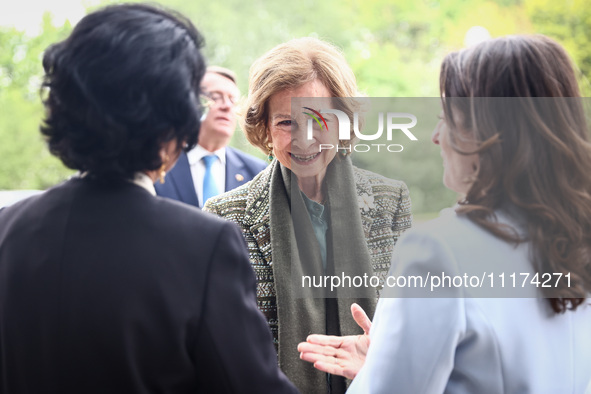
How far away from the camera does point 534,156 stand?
1312mm

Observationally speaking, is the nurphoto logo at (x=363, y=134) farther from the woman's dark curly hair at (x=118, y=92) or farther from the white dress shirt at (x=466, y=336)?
the woman's dark curly hair at (x=118, y=92)

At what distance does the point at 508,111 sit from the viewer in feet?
4.30

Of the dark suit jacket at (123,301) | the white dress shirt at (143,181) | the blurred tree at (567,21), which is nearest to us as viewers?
the dark suit jacket at (123,301)

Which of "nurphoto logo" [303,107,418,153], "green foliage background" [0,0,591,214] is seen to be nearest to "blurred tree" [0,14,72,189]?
"green foliage background" [0,0,591,214]

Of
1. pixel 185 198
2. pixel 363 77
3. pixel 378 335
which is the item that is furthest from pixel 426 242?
pixel 363 77

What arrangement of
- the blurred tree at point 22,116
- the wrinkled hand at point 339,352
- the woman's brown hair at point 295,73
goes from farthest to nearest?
the blurred tree at point 22,116
the woman's brown hair at point 295,73
the wrinkled hand at point 339,352

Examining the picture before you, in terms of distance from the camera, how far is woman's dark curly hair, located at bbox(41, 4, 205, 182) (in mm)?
1229

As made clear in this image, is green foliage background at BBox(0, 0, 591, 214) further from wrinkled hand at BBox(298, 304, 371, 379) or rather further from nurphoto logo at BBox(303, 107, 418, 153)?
wrinkled hand at BBox(298, 304, 371, 379)

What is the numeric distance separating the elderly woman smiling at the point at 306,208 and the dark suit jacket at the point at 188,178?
125 centimetres

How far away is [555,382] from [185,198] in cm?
249

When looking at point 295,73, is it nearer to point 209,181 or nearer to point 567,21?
point 209,181

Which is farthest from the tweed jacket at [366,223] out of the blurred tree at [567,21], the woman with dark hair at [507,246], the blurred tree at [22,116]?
the blurred tree at [567,21]

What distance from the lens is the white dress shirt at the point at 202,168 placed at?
355 cm

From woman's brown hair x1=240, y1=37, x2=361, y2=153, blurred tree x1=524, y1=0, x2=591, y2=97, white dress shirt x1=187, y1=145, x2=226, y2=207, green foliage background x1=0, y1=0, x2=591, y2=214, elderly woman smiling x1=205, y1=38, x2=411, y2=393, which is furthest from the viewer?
blurred tree x1=524, y1=0, x2=591, y2=97
